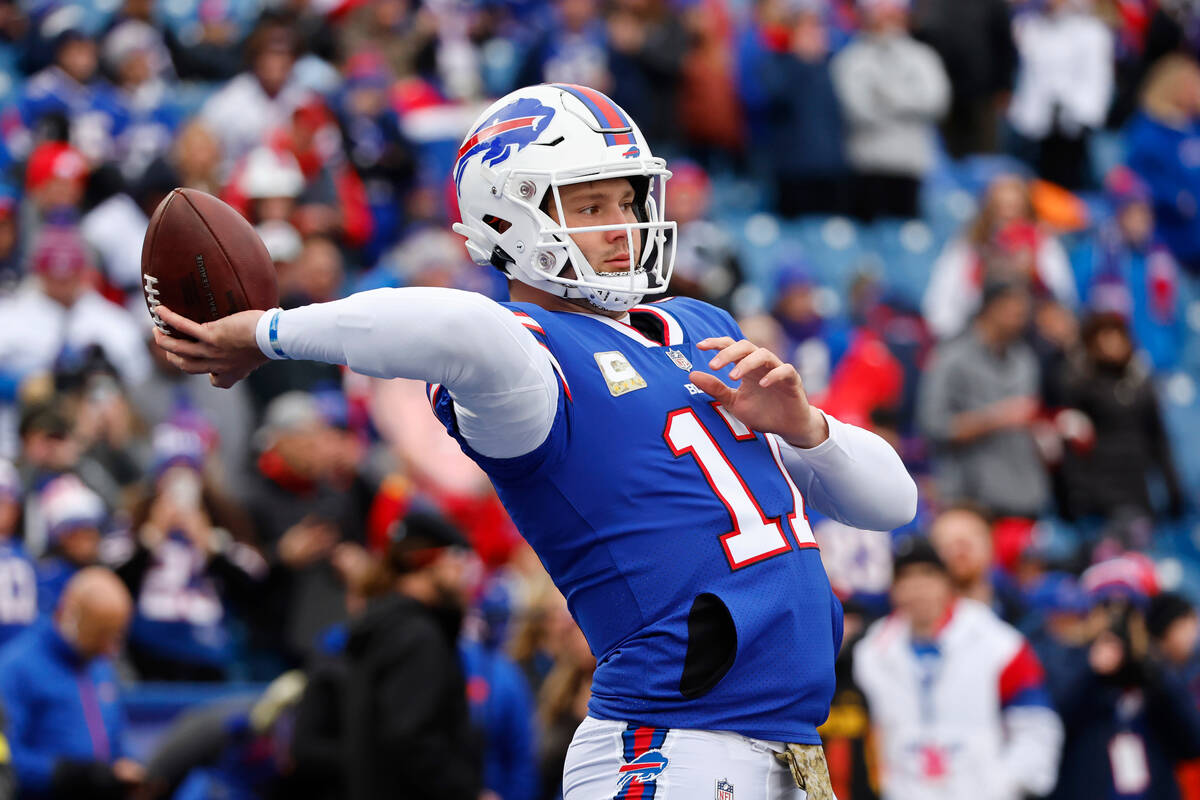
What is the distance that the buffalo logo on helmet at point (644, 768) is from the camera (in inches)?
119

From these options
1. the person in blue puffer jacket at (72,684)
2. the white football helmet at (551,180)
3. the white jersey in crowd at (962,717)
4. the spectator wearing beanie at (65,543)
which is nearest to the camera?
the white football helmet at (551,180)

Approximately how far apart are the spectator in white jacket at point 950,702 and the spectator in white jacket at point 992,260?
4254 mm

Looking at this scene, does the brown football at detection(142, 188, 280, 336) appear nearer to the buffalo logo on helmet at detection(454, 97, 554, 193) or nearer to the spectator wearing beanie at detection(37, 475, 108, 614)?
the buffalo logo on helmet at detection(454, 97, 554, 193)

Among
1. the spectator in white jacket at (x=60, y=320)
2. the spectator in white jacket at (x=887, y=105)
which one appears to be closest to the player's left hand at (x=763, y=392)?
the spectator in white jacket at (x=60, y=320)

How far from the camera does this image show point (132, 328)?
9305 millimetres

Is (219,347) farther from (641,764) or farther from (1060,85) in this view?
(1060,85)

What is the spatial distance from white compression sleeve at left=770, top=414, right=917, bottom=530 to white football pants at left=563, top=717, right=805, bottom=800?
0.56 metres

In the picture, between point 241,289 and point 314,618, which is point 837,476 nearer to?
point 241,289

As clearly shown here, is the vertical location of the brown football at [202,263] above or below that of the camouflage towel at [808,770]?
above

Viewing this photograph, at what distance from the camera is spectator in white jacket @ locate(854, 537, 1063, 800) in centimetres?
623

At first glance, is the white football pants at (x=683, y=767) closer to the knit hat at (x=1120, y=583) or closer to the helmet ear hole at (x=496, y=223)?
the helmet ear hole at (x=496, y=223)

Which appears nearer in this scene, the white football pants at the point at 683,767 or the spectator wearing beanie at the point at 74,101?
the white football pants at the point at 683,767

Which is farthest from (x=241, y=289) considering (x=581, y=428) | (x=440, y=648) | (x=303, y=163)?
(x=303, y=163)

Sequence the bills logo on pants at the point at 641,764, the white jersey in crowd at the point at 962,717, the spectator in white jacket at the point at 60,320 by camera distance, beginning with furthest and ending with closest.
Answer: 1. the spectator in white jacket at the point at 60,320
2. the white jersey in crowd at the point at 962,717
3. the bills logo on pants at the point at 641,764
